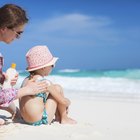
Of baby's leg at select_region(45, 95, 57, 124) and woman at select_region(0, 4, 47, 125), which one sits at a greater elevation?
woman at select_region(0, 4, 47, 125)

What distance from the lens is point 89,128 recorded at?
14.4ft

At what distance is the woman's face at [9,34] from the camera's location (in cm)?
391

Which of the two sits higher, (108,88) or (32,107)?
(32,107)

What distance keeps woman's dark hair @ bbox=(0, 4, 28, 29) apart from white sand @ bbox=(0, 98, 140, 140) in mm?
1124

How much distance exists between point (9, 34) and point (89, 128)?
1403 millimetres

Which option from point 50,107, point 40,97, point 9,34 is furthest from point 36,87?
point 9,34

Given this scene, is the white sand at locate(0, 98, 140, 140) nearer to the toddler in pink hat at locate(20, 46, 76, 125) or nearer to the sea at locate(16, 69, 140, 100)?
the toddler in pink hat at locate(20, 46, 76, 125)

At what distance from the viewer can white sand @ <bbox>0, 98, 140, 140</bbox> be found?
3945mm

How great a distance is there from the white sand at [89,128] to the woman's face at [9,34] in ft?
3.21

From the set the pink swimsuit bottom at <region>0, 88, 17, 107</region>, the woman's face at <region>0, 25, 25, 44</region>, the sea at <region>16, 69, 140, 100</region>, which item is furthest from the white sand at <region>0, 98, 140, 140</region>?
the sea at <region>16, 69, 140, 100</region>

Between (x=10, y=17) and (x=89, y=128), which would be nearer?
(x=10, y=17)

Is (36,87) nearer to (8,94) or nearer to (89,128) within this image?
(8,94)

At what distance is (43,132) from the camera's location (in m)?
4.10

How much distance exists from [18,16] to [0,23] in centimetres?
19
